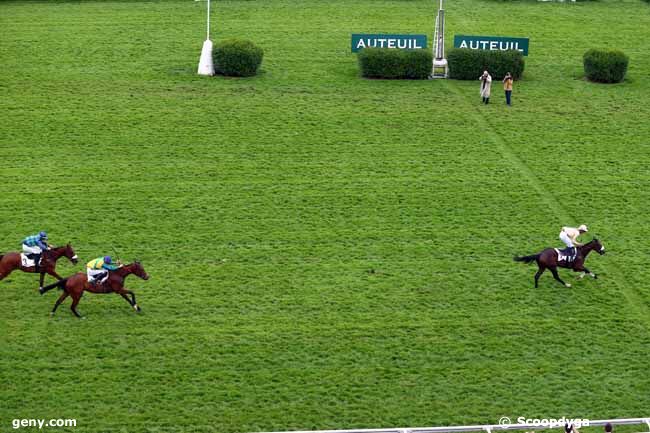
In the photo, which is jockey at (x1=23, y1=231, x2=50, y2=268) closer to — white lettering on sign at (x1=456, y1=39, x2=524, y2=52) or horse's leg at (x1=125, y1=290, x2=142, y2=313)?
horse's leg at (x1=125, y1=290, x2=142, y2=313)

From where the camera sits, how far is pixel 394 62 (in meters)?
35.0

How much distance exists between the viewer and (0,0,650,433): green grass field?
19219mm

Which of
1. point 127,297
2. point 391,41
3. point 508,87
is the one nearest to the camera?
point 127,297

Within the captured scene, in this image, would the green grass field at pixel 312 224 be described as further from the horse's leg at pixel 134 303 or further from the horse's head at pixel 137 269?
the horse's head at pixel 137 269

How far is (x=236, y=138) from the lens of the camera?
3038 centimetres

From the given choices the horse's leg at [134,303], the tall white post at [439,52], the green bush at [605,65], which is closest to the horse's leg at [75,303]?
the horse's leg at [134,303]

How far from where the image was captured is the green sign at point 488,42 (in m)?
35.8

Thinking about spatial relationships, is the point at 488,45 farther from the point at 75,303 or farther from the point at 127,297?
the point at 75,303

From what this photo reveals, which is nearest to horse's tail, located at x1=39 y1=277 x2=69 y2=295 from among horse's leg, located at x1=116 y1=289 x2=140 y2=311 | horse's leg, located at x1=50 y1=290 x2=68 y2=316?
horse's leg, located at x1=50 y1=290 x2=68 y2=316

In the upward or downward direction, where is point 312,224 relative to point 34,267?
downward

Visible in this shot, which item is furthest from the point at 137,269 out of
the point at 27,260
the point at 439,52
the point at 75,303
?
the point at 439,52

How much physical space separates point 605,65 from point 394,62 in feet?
23.7

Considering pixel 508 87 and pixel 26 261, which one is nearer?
pixel 26 261

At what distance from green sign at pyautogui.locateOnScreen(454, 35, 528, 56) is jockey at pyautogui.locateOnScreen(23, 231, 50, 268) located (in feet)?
62.1
